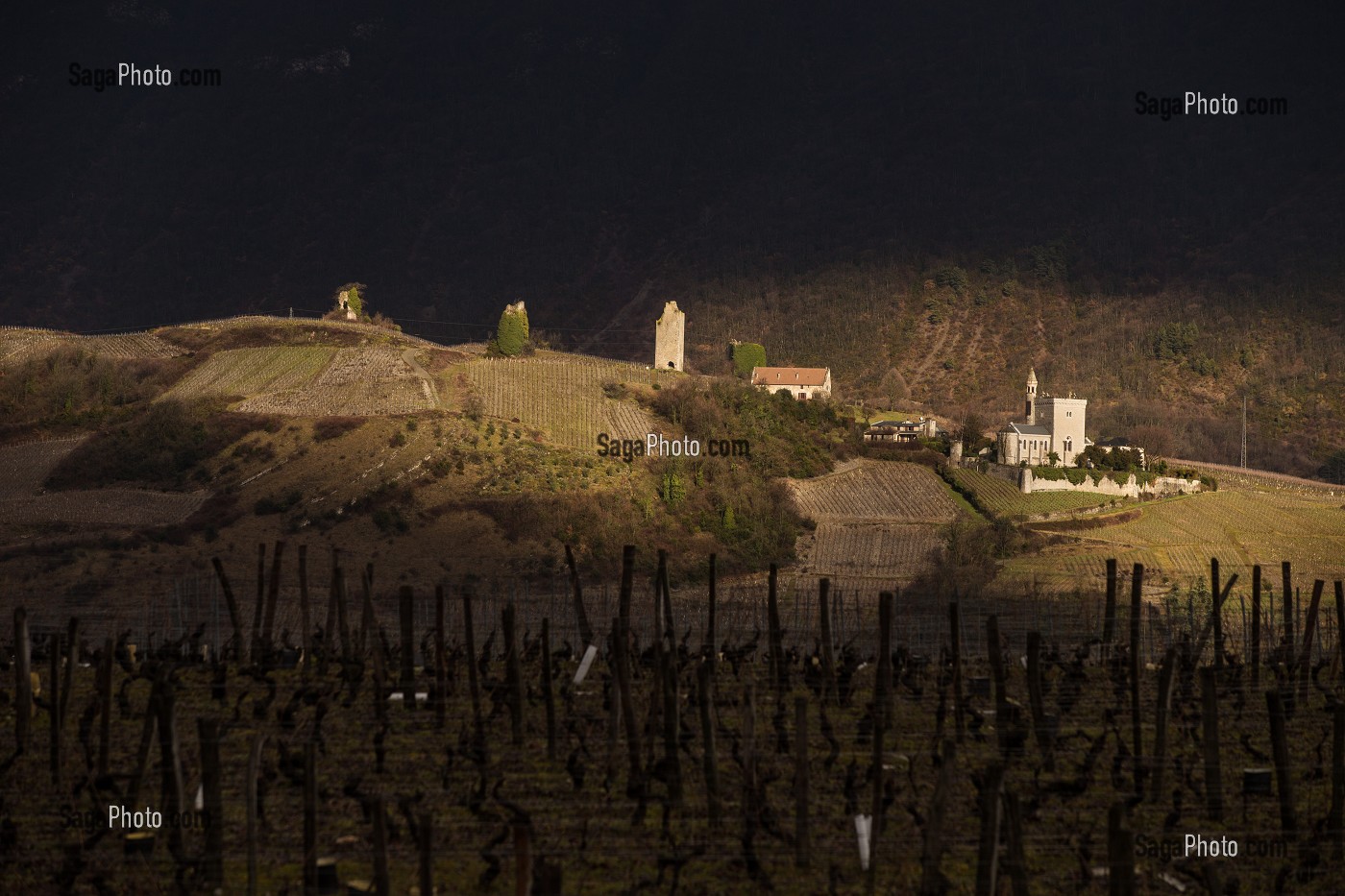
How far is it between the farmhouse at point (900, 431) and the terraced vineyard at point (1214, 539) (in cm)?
1508

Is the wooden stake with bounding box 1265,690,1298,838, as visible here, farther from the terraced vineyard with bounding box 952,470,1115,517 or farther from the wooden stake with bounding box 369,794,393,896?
the terraced vineyard with bounding box 952,470,1115,517

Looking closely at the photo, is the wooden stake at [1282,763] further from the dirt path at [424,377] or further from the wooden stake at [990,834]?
the dirt path at [424,377]

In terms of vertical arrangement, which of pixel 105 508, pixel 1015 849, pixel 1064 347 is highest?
pixel 1064 347

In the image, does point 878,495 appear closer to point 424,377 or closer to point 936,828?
point 424,377

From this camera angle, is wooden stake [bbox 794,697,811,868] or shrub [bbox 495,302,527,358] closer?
wooden stake [bbox 794,697,811,868]

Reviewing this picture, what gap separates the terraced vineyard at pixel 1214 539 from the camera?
54216 millimetres

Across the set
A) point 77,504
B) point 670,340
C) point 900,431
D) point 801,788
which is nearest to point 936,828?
point 801,788

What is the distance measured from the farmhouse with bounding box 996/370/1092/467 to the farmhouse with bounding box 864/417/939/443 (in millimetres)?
5327

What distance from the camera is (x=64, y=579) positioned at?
48.6 meters

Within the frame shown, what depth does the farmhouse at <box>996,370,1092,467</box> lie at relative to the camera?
71688mm

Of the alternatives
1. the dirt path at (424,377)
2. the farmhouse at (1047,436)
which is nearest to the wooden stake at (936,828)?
the dirt path at (424,377)

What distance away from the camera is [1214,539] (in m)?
60.5

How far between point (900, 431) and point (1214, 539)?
21798 mm

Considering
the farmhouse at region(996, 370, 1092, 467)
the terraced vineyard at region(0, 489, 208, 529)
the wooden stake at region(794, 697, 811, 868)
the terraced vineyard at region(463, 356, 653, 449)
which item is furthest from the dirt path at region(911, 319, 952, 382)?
the wooden stake at region(794, 697, 811, 868)
